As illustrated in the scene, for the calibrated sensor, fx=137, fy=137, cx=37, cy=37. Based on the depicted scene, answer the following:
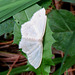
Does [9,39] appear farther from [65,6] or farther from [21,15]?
[65,6]

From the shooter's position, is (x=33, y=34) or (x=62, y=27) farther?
(x=62, y=27)

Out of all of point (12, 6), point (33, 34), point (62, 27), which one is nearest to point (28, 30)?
point (33, 34)

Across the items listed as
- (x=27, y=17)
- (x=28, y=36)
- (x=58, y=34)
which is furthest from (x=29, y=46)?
(x=58, y=34)

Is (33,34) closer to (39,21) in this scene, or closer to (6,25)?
(39,21)

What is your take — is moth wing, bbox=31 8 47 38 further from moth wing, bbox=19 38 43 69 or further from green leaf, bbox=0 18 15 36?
green leaf, bbox=0 18 15 36

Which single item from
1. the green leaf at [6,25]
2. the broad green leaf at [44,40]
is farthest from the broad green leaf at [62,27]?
the green leaf at [6,25]

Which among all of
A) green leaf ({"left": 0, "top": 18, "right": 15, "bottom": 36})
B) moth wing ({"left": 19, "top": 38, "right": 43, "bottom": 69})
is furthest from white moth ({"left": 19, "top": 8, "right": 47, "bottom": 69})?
green leaf ({"left": 0, "top": 18, "right": 15, "bottom": 36})

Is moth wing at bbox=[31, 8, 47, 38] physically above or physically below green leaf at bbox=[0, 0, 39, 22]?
below
